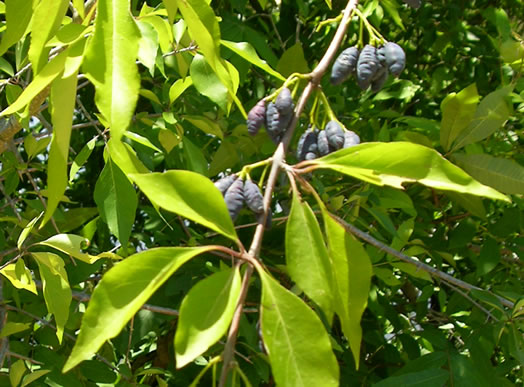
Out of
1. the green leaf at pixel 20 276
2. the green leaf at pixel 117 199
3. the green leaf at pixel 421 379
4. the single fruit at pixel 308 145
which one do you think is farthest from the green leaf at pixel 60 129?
the green leaf at pixel 421 379

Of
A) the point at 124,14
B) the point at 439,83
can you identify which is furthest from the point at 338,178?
the point at 124,14

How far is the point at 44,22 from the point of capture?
517 millimetres

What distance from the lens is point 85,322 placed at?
437 mm

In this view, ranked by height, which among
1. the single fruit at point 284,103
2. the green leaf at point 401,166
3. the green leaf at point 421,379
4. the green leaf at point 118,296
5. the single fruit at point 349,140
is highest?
the single fruit at point 284,103

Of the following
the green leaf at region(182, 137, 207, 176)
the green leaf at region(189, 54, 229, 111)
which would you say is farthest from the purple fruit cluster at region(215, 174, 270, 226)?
the green leaf at region(182, 137, 207, 176)

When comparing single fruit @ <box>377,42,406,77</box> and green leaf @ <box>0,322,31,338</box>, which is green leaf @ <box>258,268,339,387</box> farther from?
green leaf @ <box>0,322,31,338</box>

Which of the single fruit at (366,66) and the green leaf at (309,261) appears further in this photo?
the single fruit at (366,66)

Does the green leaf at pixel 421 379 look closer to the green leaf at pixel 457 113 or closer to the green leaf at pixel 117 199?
the green leaf at pixel 457 113

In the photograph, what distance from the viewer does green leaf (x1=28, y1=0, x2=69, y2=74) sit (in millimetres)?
514

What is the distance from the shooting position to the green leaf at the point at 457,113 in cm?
99

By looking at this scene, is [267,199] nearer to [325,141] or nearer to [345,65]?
[325,141]

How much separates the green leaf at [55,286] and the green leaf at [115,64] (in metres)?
0.51

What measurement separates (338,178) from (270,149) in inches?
7.6

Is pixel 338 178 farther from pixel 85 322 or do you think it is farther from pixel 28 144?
pixel 85 322
